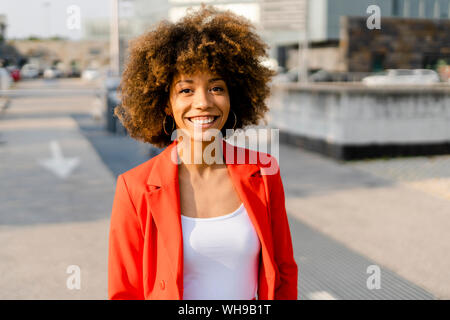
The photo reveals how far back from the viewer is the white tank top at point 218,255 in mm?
1776

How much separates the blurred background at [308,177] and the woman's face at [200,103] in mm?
469

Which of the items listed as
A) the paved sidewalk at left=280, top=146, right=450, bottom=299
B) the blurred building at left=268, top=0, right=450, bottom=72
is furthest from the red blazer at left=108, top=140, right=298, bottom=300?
the blurred building at left=268, top=0, right=450, bottom=72

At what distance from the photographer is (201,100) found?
1.82 meters

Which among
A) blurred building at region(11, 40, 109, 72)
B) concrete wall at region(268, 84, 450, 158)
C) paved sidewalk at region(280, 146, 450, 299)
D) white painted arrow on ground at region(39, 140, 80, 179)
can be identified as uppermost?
blurred building at region(11, 40, 109, 72)

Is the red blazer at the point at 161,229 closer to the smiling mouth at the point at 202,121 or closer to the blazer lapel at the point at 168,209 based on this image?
the blazer lapel at the point at 168,209

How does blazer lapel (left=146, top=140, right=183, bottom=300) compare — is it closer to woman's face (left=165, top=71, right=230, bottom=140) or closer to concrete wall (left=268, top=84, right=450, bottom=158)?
woman's face (left=165, top=71, right=230, bottom=140)

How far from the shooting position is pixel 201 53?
1833mm

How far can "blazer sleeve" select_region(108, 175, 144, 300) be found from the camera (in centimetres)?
180

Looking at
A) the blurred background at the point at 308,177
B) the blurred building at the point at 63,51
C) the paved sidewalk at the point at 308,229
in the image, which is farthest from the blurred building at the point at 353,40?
the paved sidewalk at the point at 308,229

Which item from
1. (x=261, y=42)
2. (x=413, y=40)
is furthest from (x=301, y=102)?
(x=413, y=40)

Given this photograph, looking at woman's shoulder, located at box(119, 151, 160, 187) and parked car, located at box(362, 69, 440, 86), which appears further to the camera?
parked car, located at box(362, 69, 440, 86)

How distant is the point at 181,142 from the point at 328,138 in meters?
8.18

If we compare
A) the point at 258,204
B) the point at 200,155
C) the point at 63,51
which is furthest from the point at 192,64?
the point at 63,51

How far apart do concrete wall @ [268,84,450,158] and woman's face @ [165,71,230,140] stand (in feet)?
25.8
